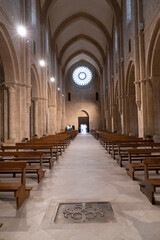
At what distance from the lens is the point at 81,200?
4.04m

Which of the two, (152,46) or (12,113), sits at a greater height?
(152,46)

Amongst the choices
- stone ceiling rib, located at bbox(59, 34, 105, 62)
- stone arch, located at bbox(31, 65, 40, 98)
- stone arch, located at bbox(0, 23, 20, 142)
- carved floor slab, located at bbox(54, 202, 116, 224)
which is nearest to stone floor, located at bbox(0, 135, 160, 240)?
carved floor slab, located at bbox(54, 202, 116, 224)

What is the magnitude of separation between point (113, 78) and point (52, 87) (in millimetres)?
8311

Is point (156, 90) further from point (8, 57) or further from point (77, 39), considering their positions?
point (77, 39)

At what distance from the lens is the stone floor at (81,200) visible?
2.79 meters

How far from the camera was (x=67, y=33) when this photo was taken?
3011 centimetres

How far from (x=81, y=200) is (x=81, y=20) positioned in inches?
1119

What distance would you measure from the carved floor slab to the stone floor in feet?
0.32

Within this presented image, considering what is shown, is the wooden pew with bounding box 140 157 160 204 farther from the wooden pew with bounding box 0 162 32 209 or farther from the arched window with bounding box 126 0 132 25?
the arched window with bounding box 126 0 132 25

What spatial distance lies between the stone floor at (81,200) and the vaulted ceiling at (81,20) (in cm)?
1958

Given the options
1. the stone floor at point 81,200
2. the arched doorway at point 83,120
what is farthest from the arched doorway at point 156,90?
the arched doorway at point 83,120

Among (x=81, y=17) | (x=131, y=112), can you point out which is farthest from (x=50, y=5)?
(x=131, y=112)

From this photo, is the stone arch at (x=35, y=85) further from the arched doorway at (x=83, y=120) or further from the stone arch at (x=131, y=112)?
the arched doorway at (x=83, y=120)

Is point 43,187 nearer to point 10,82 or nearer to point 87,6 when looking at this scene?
point 10,82
